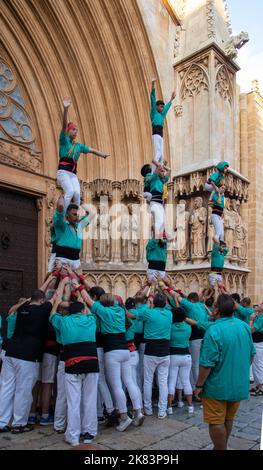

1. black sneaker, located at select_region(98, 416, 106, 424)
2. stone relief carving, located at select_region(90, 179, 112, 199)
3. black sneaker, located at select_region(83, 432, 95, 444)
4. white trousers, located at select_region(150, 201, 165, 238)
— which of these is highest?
stone relief carving, located at select_region(90, 179, 112, 199)

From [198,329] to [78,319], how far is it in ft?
9.02

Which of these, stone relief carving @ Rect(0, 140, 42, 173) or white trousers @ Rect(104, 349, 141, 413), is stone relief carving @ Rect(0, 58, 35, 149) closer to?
stone relief carving @ Rect(0, 140, 42, 173)

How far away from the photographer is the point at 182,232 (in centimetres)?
1192

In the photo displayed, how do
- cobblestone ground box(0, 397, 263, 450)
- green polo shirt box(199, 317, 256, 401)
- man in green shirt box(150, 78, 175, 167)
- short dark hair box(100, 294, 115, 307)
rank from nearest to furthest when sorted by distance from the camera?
green polo shirt box(199, 317, 256, 401), cobblestone ground box(0, 397, 263, 450), short dark hair box(100, 294, 115, 307), man in green shirt box(150, 78, 175, 167)

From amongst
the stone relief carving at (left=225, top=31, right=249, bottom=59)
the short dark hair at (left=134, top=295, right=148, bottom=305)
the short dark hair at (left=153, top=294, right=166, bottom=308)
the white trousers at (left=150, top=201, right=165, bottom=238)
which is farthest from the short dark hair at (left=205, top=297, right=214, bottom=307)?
the stone relief carving at (left=225, top=31, right=249, bottom=59)

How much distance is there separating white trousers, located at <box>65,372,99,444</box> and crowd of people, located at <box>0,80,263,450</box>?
0.01 metres

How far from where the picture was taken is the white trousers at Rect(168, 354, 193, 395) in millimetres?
6061

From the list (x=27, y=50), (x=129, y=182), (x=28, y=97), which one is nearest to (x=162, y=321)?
(x=129, y=182)

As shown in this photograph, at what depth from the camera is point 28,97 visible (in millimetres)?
10961

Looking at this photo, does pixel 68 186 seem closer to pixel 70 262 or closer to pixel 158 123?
pixel 70 262

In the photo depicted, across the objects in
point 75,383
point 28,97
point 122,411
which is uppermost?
point 28,97

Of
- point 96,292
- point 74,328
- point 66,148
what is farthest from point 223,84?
point 74,328

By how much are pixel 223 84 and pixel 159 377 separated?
991 centimetres

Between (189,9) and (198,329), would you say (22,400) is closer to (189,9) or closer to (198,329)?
(198,329)
